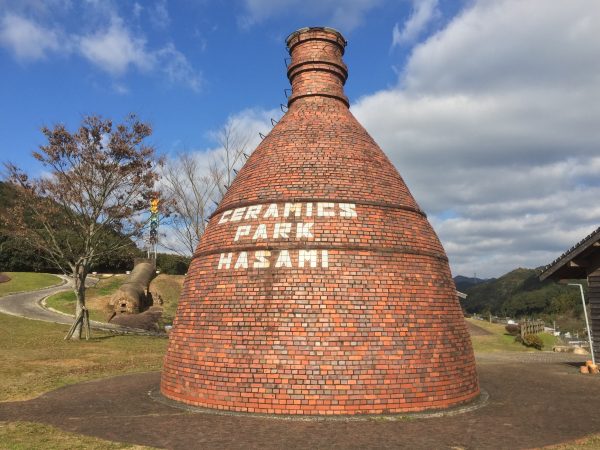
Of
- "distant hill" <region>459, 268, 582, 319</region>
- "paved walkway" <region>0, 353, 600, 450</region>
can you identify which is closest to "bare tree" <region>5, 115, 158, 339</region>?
"paved walkway" <region>0, 353, 600, 450</region>

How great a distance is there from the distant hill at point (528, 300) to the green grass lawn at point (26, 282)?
5360 cm

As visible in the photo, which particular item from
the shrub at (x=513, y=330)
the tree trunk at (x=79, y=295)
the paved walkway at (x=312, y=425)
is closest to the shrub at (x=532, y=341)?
the shrub at (x=513, y=330)

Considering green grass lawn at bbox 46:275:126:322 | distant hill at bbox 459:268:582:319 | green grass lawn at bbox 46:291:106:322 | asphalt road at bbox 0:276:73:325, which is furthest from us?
distant hill at bbox 459:268:582:319

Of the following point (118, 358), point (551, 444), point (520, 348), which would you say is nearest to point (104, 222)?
point (118, 358)

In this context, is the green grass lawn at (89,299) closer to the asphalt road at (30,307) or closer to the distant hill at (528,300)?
the asphalt road at (30,307)

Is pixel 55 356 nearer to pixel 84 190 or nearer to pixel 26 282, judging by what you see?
pixel 84 190

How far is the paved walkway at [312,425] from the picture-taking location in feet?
20.3

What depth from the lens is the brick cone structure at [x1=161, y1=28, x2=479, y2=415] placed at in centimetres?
764

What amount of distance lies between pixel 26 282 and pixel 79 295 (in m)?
23.9

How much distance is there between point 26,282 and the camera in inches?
1638

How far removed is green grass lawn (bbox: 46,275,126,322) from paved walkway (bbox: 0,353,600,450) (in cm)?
2204

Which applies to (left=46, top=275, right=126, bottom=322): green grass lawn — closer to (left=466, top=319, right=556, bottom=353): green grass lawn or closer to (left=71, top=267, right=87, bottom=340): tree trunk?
(left=71, top=267, right=87, bottom=340): tree trunk

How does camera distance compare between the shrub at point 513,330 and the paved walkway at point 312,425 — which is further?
the shrub at point 513,330

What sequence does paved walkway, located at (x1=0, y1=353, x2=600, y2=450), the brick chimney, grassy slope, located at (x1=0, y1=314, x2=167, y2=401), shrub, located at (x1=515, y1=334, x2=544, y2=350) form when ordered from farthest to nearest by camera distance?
shrub, located at (x1=515, y1=334, x2=544, y2=350) < grassy slope, located at (x1=0, y1=314, x2=167, y2=401) < the brick chimney < paved walkway, located at (x1=0, y1=353, x2=600, y2=450)
